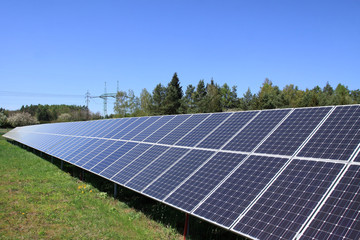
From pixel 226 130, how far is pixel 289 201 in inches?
195

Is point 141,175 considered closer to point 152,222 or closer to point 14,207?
point 152,222

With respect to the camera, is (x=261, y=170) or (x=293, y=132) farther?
(x=293, y=132)

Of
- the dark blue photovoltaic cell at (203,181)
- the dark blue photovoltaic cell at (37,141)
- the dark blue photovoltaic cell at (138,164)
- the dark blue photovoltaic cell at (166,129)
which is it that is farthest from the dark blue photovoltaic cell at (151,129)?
the dark blue photovoltaic cell at (37,141)

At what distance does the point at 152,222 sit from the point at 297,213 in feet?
18.3

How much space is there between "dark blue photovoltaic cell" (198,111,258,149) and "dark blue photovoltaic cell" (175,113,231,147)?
1.31ft

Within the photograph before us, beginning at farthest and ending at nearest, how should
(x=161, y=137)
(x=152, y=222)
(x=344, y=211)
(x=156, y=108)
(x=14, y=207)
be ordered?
1. (x=156, y=108)
2. (x=161, y=137)
3. (x=14, y=207)
4. (x=152, y=222)
5. (x=344, y=211)

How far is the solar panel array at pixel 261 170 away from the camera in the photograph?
520cm

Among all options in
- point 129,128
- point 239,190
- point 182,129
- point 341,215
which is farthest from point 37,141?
point 341,215

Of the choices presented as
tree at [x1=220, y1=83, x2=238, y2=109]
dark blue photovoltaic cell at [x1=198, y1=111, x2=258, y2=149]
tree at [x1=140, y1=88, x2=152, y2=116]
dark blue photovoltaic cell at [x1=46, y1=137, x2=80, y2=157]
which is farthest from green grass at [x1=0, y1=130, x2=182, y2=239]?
tree at [x1=220, y1=83, x2=238, y2=109]

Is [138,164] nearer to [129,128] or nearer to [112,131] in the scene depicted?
[129,128]

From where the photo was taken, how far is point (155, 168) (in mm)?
9828

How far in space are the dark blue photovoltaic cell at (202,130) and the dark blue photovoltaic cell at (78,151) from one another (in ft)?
23.2

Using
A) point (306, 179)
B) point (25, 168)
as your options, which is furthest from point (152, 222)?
point (25, 168)

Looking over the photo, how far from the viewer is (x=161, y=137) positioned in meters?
12.7
